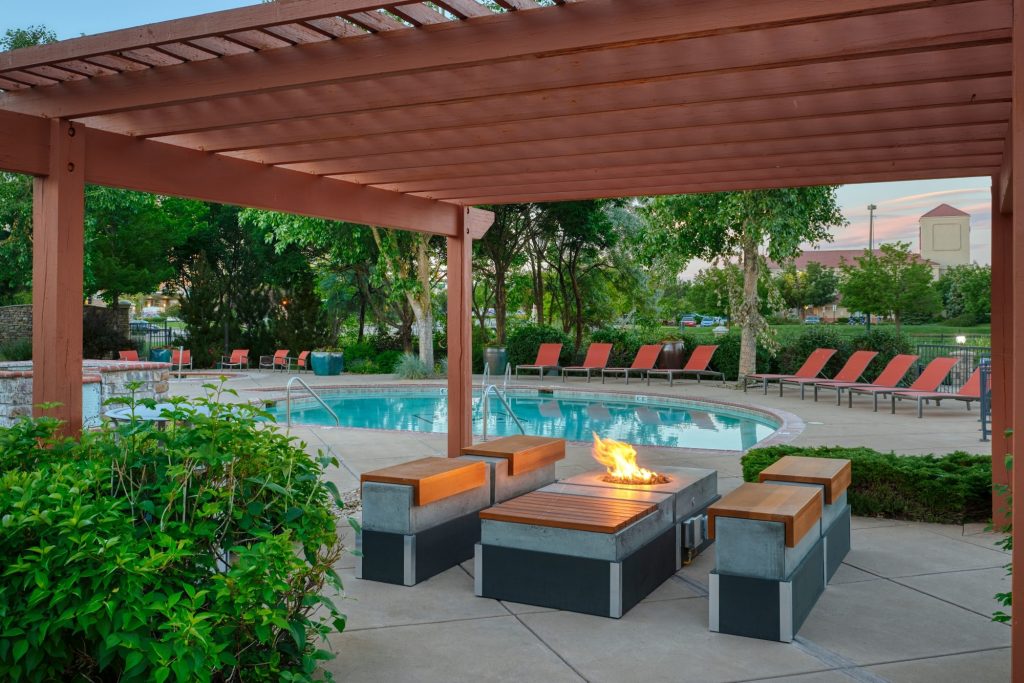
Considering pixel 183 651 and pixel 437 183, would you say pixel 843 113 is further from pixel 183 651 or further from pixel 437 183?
pixel 183 651

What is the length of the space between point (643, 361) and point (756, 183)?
1116 cm

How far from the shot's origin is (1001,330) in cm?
587

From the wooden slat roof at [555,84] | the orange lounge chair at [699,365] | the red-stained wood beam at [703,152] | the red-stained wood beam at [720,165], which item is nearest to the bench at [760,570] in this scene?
the wooden slat roof at [555,84]

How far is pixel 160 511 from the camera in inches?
115

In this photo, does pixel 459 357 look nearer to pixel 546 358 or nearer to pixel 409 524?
pixel 409 524

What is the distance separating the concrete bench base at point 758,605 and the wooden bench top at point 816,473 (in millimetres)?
807

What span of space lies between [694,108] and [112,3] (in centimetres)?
8193

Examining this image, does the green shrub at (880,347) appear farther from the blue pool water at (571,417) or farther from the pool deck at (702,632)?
the pool deck at (702,632)

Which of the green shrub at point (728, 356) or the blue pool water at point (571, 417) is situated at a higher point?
the green shrub at point (728, 356)

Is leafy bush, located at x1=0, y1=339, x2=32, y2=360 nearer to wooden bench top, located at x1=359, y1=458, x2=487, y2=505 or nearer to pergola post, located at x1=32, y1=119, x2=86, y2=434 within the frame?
pergola post, located at x1=32, y1=119, x2=86, y2=434

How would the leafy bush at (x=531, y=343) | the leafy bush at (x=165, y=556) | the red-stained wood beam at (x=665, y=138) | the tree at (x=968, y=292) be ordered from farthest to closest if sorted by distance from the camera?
1. the tree at (x=968, y=292)
2. the leafy bush at (x=531, y=343)
3. the red-stained wood beam at (x=665, y=138)
4. the leafy bush at (x=165, y=556)

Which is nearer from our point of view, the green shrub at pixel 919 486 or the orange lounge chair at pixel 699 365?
the green shrub at pixel 919 486

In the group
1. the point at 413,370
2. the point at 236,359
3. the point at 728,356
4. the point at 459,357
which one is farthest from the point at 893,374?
the point at 236,359

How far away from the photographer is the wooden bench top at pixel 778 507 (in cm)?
388
